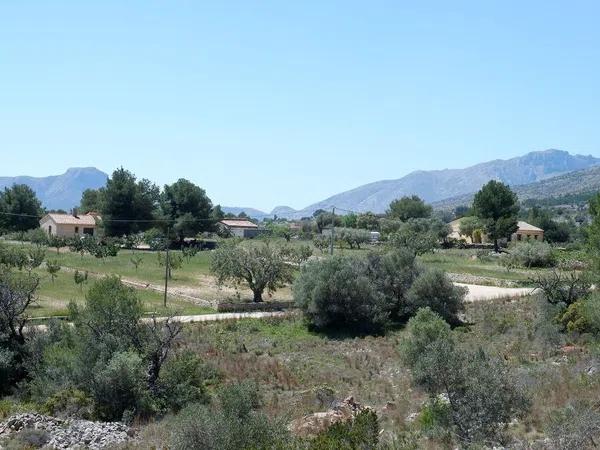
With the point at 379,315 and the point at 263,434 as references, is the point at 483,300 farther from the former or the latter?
the point at 263,434

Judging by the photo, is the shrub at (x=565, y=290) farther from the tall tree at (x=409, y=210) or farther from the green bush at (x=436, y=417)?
the tall tree at (x=409, y=210)

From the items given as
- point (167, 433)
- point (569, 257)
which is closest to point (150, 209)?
point (569, 257)

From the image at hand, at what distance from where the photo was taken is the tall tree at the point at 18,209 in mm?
95125

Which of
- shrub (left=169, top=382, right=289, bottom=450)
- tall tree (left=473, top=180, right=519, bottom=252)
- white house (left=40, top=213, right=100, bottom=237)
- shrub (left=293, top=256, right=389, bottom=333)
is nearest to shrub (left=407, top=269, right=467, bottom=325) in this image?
shrub (left=293, top=256, right=389, bottom=333)

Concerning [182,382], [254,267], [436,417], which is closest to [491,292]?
[254,267]

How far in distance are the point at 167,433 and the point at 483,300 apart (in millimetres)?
26974

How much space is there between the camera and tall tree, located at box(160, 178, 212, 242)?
87688mm

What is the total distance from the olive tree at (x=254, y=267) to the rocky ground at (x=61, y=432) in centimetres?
2344

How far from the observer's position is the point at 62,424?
1892cm

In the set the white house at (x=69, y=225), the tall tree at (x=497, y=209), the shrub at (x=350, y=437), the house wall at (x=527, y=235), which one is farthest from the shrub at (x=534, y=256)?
the shrub at (x=350, y=437)

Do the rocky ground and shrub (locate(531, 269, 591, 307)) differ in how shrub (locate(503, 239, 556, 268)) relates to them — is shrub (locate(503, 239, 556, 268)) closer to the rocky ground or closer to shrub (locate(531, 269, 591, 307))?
shrub (locate(531, 269, 591, 307))

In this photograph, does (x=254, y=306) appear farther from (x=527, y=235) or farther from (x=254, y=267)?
(x=527, y=235)

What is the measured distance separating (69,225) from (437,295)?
68849 mm

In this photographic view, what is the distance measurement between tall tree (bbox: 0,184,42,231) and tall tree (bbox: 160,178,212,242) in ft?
70.9
